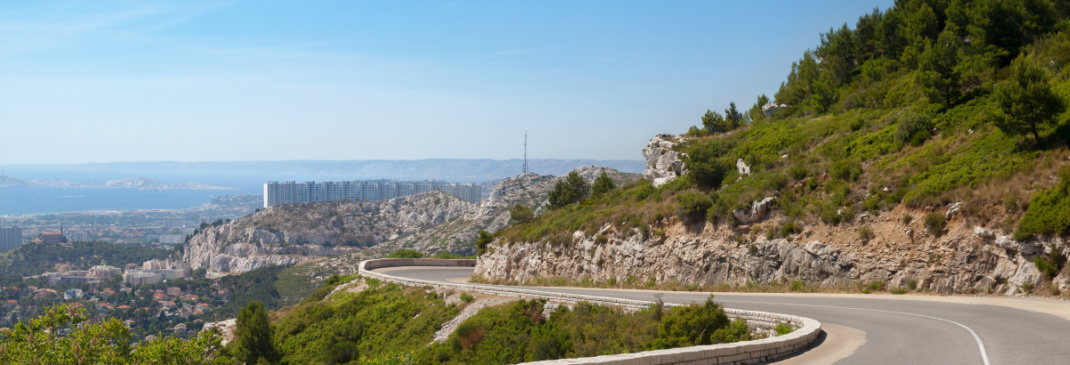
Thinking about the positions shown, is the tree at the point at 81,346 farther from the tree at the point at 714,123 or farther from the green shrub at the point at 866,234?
the tree at the point at 714,123

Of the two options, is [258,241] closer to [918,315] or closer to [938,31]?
[938,31]

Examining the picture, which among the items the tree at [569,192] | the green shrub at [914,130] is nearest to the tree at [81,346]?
the green shrub at [914,130]

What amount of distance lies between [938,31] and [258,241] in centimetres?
15800

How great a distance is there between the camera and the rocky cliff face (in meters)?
18.6

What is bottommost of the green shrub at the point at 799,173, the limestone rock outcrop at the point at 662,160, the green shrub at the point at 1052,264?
the green shrub at the point at 1052,264

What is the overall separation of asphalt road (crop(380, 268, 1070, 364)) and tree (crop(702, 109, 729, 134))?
109 ft

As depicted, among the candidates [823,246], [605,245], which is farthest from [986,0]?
[605,245]

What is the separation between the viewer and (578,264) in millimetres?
34000

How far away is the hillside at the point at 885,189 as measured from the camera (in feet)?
63.8

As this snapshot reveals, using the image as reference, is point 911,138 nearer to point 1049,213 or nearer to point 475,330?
point 1049,213

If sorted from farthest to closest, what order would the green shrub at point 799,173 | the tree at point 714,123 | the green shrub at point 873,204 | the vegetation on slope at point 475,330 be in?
the tree at point 714,123, the green shrub at point 799,173, the green shrub at point 873,204, the vegetation on slope at point 475,330

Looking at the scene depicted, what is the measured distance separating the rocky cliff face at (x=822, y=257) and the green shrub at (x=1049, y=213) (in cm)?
35

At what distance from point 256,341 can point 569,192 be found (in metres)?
33.2

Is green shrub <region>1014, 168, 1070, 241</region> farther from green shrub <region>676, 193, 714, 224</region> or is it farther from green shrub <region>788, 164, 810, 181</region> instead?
green shrub <region>676, 193, 714, 224</region>
